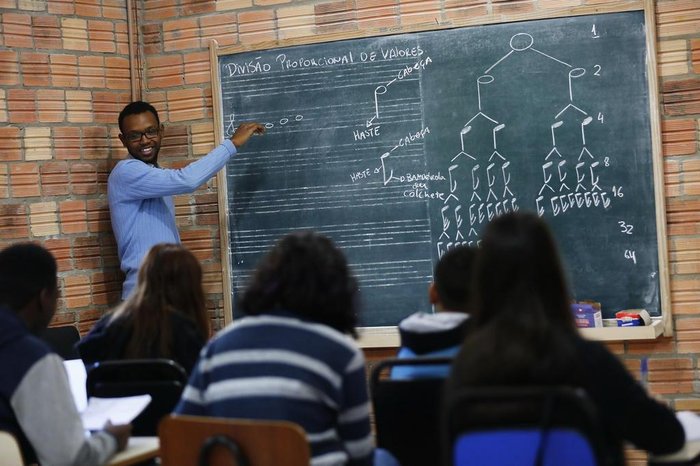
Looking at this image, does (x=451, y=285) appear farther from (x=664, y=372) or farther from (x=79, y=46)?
(x=79, y=46)

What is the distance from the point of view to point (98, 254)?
189 inches

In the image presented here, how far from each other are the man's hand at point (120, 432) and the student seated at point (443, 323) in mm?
724

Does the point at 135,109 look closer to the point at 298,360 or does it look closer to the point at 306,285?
the point at 306,285

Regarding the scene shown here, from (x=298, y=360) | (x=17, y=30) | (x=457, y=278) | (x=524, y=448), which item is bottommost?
(x=524, y=448)

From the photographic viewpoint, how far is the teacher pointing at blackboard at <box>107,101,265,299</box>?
4574mm

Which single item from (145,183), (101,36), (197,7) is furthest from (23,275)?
(197,7)

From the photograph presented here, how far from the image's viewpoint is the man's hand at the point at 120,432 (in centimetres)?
240

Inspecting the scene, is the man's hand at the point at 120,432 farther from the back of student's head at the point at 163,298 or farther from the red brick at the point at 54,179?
the red brick at the point at 54,179

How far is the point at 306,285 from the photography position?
222cm

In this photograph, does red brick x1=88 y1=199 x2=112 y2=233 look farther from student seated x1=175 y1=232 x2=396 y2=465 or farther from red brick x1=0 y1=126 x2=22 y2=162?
student seated x1=175 y1=232 x2=396 y2=465


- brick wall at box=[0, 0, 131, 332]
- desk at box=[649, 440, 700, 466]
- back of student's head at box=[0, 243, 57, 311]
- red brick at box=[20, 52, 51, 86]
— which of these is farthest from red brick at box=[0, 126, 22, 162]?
desk at box=[649, 440, 700, 466]

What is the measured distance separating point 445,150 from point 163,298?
1.94m

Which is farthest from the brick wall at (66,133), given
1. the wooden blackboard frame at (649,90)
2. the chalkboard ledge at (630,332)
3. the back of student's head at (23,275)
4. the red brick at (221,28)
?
the chalkboard ledge at (630,332)

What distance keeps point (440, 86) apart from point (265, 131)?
0.92m
